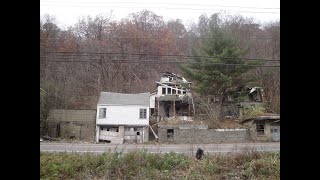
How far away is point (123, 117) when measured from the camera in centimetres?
850

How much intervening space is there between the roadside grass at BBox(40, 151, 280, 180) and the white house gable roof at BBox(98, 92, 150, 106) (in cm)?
306

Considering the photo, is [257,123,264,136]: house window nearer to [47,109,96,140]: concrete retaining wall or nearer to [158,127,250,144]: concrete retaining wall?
[158,127,250,144]: concrete retaining wall

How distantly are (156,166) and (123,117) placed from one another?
356 cm

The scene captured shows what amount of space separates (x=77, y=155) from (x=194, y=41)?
135 inches

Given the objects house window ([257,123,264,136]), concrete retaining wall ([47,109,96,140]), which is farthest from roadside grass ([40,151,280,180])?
house window ([257,123,264,136])

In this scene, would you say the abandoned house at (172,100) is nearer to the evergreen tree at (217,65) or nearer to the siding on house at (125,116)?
the evergreen tree at (217,65)

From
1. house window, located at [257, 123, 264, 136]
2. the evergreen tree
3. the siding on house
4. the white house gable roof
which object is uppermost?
the evergreen tree

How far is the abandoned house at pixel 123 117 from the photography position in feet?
26.7

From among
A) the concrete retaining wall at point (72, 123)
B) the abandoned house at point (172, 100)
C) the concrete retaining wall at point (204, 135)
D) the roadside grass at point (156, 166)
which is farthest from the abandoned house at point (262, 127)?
the concrete retaining wall at point (72, 123)

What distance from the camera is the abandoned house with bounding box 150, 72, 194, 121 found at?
8859 millimetres
